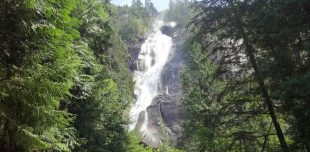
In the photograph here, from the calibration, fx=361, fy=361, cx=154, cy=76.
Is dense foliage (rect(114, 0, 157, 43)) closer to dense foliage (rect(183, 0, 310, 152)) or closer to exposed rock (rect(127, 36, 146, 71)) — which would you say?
exposed rock (rect(127, 36, 146, 71))

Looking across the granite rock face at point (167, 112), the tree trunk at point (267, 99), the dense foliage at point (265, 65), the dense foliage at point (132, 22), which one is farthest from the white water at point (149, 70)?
the tree trunk at point (267, 99)

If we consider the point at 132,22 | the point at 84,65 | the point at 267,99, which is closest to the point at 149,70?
the point at 132,22

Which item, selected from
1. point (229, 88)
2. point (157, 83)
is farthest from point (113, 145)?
point (157, 83)

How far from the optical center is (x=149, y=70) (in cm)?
6550

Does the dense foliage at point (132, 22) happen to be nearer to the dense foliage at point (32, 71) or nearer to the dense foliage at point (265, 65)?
the dense foliage at point (265, 65)

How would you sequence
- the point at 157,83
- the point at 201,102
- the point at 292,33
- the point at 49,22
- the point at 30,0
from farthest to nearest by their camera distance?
the point at 157,83
the point at 201,102
the point at 292,33
the point at 49,22
the point at 30,0

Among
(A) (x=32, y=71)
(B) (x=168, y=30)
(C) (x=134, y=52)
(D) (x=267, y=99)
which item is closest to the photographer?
(A) (x=32, y=71)

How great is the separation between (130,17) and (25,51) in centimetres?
8632

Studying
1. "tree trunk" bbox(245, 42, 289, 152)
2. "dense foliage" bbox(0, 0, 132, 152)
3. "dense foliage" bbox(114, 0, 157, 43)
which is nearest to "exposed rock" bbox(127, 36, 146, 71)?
"dense foliage" bbox(114, 0, 157, 43)

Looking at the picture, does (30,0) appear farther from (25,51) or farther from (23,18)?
(25,51)

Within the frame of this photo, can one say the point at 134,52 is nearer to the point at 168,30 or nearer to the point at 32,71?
the point at 168,30

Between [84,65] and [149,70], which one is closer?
[84,65]

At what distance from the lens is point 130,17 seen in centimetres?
9312

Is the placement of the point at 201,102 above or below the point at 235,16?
below
